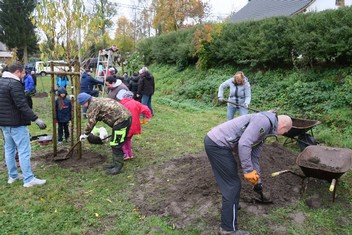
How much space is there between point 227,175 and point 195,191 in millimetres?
1271

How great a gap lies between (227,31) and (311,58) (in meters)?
4.49

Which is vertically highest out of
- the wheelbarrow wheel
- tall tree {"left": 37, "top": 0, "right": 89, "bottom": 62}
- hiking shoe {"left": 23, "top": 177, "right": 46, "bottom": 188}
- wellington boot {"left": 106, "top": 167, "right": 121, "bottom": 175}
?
tall tree {"left": 37, "top": 0, "right": 89, "bottom": 62}

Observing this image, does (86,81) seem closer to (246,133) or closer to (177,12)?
(246,133)

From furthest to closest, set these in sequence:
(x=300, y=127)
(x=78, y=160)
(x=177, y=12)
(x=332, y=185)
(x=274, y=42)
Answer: (x=177, y=12)
(x=274, y=42)
(x=300, y=127)
(x=78, y=160)
(x=332, y=185)

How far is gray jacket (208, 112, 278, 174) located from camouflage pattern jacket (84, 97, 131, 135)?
7.21ft

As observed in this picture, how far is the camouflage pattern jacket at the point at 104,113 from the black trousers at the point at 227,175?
217 centimetres

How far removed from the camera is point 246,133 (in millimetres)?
2945

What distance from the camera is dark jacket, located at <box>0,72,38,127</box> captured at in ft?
13.6

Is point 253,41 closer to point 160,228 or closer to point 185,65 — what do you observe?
point 185,65

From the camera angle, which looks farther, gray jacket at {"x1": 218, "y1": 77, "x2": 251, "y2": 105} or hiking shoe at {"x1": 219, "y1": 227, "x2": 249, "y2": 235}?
gray jacket at {"x1": 218, "y1": 77, "x2": 251, "y2": 105}

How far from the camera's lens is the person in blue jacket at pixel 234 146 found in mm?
2957

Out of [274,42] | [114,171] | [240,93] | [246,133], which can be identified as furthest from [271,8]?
[246,133]

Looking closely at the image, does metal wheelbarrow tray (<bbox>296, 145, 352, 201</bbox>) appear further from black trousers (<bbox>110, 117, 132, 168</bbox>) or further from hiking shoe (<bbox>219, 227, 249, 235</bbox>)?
black trousers (<bbox>110, 117, 132, 168</bbox>)

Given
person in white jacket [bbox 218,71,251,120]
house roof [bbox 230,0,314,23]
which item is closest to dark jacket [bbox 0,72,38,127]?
person in white jacket [bbox 218,71,251,120]
